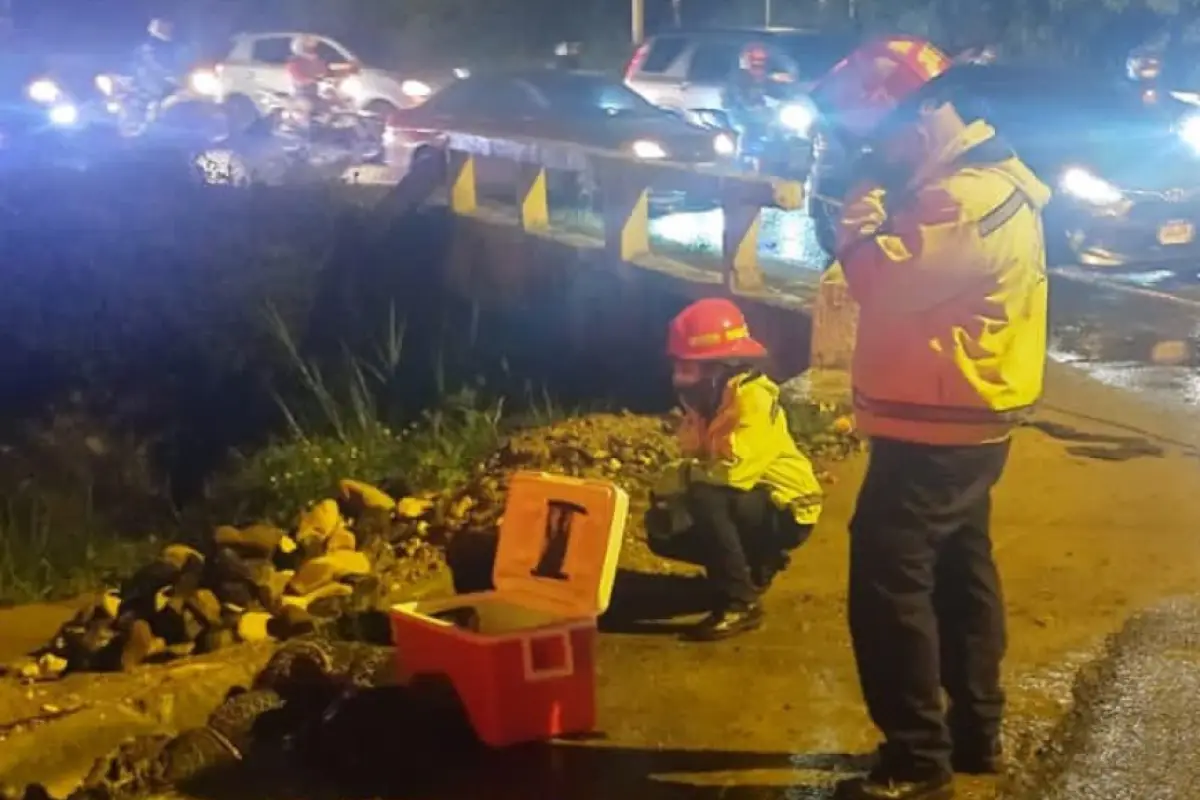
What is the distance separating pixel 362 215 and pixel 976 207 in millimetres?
13081

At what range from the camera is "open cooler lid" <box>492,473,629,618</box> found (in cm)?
500

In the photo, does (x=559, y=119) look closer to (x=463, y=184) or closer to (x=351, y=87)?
(x=463, y=184)

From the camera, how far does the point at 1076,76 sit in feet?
48.7

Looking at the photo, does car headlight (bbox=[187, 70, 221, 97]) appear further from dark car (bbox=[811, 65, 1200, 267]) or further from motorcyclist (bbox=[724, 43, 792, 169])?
dark car (bbox=[811, 65, 1200, 267])

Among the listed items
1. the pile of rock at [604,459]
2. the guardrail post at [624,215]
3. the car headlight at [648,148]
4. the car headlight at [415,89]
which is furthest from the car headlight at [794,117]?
the pile of rock at [604,459]

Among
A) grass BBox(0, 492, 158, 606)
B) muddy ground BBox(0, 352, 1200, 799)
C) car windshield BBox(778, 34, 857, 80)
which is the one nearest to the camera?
muddy ground BBox(0, 352, 1200, 799)

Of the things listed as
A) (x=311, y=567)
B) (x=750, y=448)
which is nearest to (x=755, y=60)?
(x=311, y=567)

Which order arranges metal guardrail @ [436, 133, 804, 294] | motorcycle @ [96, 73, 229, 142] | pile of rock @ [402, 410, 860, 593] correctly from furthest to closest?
motorcycle @ [96, 73, 229, 142] < metal guardrail @ [436, 133, 804, 294] < pile of rock @ [402, 410, 860, 593]

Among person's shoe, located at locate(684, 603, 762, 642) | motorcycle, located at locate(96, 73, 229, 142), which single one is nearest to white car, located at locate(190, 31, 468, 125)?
motorcycle, located at locate(96, 73, 229, 142)

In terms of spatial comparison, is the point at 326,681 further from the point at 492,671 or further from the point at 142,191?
the point at 142,191

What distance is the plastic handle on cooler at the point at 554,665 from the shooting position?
193 inches

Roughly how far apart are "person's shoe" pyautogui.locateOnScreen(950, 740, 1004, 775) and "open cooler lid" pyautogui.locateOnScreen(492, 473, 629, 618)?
102 cm

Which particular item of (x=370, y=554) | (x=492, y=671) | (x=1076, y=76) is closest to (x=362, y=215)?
(x=1076, y=76)

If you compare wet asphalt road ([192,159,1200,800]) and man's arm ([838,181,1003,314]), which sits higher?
man's arm ([838,181,1003,314])
